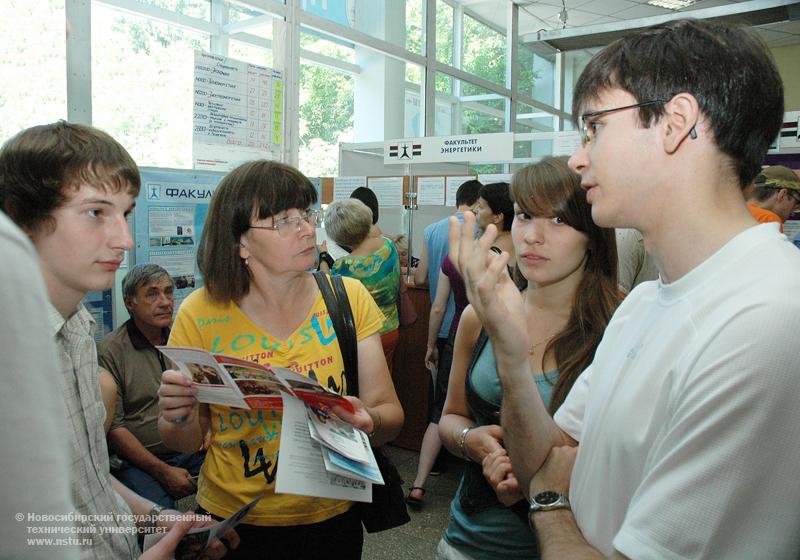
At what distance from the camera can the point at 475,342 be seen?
1594 mm

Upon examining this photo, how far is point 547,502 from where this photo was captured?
1.06 m

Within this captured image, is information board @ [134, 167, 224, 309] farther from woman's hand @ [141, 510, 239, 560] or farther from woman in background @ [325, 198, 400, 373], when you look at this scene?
woman's hand @ [141, 510, 239, 560]

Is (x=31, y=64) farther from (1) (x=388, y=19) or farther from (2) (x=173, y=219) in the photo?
(1) (x=388, y=19)

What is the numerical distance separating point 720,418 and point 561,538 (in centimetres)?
39

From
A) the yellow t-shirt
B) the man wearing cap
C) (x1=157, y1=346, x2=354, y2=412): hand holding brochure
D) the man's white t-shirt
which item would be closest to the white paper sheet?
(x1=157, y1=346, x2=354, y2=412): hand holding brochure

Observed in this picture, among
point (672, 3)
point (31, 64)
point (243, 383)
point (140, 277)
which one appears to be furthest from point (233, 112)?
point (672, 3)

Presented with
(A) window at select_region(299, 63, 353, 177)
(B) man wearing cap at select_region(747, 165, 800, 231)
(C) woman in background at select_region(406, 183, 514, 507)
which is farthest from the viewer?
(A) window at select_region(299, 63, 353, 177)

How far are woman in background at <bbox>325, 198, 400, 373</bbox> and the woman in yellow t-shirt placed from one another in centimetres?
207

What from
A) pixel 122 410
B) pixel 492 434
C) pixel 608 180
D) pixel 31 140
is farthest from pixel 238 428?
pixel 122 410

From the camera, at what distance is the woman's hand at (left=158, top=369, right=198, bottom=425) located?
4.75 ft

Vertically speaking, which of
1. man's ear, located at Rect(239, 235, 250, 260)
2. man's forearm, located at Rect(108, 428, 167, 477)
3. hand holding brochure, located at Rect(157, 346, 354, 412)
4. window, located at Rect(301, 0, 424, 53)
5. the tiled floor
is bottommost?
the tiled floor

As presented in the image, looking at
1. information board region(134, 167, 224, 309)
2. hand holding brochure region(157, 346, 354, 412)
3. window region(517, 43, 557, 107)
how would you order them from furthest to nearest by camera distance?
window region(517, 43, 557, 107) < information board region(134, 167, 224, 309) < hand holding brochure region(157, 346, 354, 412)

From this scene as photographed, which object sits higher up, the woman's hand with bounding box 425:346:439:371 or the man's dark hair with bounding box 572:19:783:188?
the man's dark hair with bounding box 572:19:783:188

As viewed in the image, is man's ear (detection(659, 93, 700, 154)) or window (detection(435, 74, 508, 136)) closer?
man's ear (detection(659, 93, 700, 154))
